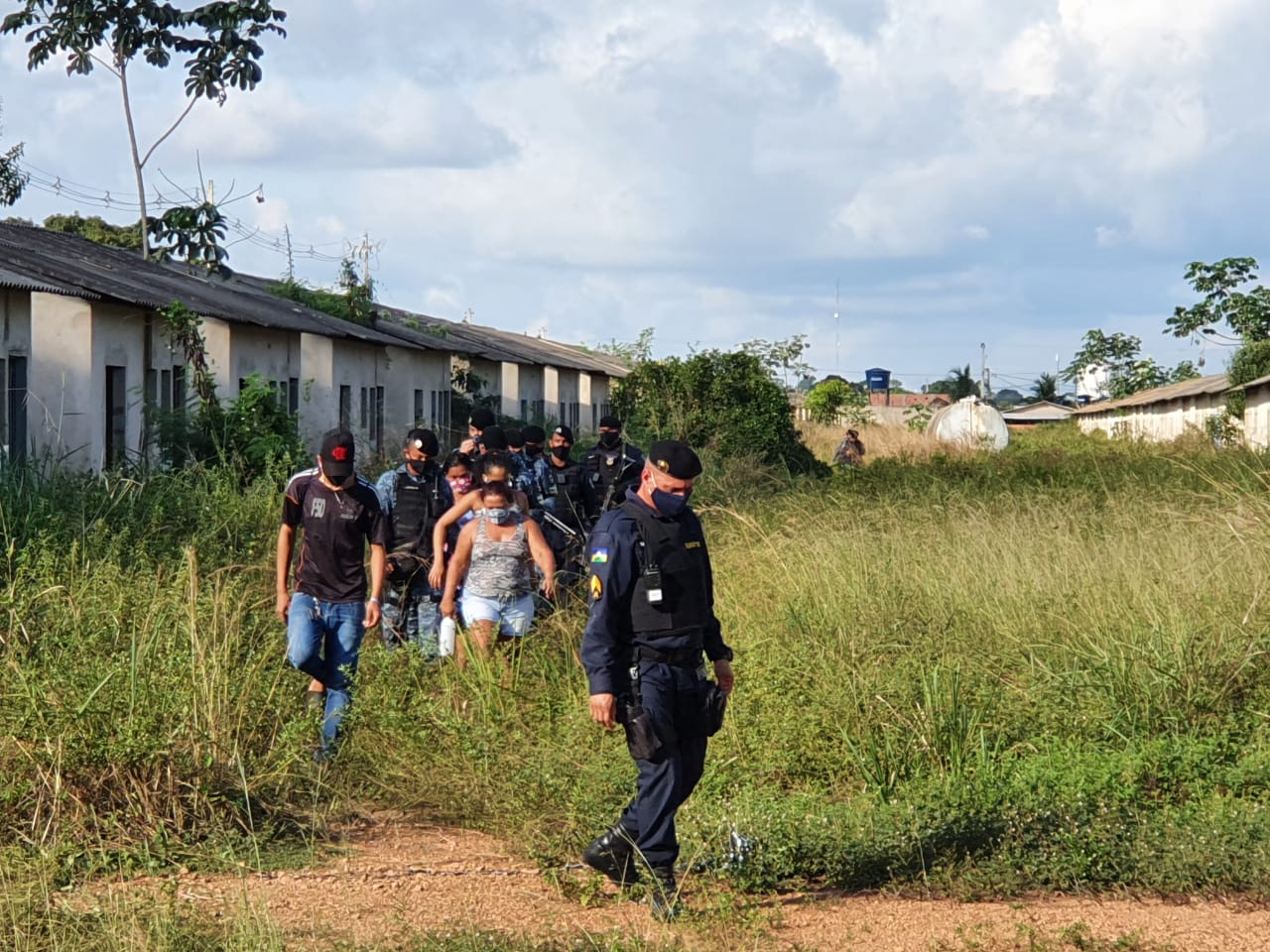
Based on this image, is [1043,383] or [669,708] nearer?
[669,708]

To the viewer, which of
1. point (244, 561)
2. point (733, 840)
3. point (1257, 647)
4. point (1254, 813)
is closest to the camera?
point (733, 840)

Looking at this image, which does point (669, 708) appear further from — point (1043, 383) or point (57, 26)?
point (1043, 383)

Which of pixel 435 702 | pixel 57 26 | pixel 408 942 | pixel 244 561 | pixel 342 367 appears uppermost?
pixel 57 26

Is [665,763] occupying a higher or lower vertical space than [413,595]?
lower

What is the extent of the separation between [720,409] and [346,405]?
22.2 ft

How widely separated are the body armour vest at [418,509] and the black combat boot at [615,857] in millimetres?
4046

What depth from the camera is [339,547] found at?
791 centimetres

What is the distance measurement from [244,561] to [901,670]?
566cm

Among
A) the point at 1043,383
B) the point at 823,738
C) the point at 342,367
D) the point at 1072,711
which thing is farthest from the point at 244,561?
the point at 1043,383

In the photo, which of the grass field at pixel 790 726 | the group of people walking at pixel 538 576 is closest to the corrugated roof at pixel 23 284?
the grass field at pixel 790 726

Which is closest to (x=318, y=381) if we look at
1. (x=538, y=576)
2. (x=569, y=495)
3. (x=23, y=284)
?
(x=23, y=284)

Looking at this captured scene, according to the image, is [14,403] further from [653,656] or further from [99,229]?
[99,229]

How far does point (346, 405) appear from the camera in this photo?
2719 centimetres

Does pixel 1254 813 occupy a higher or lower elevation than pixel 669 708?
lower
